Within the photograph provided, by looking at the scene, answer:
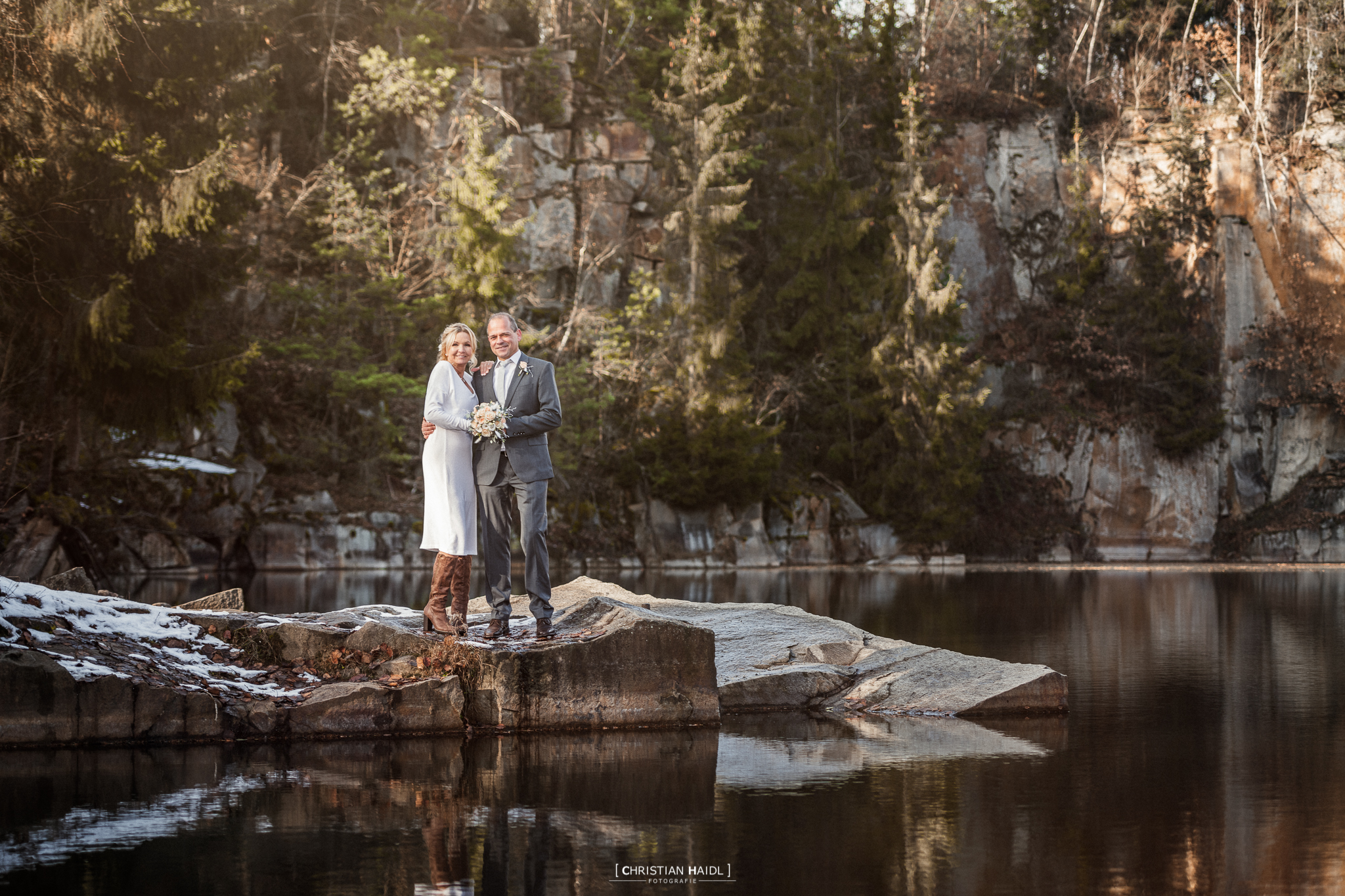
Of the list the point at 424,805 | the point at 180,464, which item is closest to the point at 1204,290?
the point at 180,464

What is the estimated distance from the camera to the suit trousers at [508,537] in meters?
8.44

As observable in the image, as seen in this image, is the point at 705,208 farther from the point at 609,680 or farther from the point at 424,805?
the point at 424,805

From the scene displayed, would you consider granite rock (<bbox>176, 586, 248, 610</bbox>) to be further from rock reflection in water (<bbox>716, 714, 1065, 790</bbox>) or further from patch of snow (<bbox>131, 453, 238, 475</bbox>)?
patch of snow (<bbox>131, 453, 238, 475</bbox>)

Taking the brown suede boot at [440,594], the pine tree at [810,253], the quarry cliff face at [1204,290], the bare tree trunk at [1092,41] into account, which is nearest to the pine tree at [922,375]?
the pine tree at [810,253]

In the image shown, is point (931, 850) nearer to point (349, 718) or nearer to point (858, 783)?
point (858, 783)

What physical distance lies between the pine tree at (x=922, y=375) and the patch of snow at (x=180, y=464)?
16667 mm

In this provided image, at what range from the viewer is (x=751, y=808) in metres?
5.63

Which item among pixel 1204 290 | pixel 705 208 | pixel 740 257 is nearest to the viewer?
Answer: pixel 705 208

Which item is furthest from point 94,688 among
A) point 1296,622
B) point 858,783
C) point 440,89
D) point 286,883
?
point 440,89

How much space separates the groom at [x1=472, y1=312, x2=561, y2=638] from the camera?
27.8 feet

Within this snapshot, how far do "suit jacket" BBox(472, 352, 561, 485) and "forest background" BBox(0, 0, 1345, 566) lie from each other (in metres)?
16.4

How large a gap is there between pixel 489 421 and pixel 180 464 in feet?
63.2

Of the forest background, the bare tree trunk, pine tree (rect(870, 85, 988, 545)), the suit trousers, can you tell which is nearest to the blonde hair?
the suit trousers

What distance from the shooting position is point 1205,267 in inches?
1539
